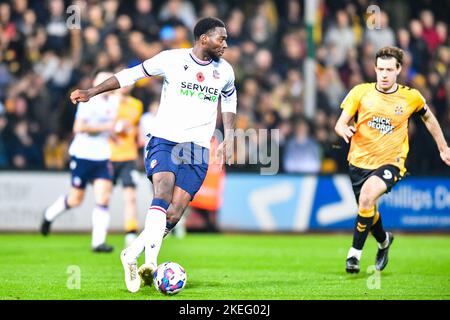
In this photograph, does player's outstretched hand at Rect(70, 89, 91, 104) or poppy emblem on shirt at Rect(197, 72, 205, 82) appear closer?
player's outstretched hand at Rect(70, 89, 91, 104)

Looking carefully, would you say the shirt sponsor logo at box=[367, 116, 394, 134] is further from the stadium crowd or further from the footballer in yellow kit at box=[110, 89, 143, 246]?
the stadium crowd

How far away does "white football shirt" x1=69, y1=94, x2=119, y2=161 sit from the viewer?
14.9 metres

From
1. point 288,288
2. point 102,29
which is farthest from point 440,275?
point 102,29

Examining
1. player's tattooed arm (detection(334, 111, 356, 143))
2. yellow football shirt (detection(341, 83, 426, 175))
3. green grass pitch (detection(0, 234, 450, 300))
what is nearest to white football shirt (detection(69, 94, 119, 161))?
green grass pitch (detection(0, 234, 450, 300))

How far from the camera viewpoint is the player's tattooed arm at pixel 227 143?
1027cm

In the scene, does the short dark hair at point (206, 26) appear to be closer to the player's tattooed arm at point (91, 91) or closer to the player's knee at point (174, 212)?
the player's tattooed arm at point (91, 91)

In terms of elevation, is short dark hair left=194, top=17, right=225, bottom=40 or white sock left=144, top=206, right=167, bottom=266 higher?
short dark hair left=194, top=17, right=225, bottom=40

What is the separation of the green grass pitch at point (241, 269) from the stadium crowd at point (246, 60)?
7.83ft

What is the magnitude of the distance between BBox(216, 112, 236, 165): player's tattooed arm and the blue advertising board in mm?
8927

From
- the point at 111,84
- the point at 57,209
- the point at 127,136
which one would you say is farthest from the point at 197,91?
the point at 57,209

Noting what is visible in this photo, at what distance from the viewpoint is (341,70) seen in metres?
21.9

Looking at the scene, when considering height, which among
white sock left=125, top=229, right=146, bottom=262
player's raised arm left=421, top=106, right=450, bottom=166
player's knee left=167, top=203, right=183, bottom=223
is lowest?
white sock left=125, top=229, right=146, bottom=262

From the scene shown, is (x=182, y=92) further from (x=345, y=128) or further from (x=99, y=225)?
(x=99, y=225)
